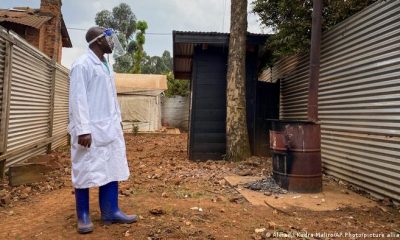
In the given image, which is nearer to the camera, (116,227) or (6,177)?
(116,227)

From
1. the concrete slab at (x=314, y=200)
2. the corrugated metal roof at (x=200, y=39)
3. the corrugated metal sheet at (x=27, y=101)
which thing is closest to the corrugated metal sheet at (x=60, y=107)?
the corrugated metal sheet at (x=27, y=101)

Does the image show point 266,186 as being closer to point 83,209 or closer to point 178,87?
point 83,209

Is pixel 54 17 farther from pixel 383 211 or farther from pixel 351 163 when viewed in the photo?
pixel 383 211


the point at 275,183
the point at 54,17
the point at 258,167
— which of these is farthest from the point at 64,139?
the point at 275,183

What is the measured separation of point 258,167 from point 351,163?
83.0 inches

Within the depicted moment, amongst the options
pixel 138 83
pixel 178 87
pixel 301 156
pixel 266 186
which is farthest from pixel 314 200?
pixel 178 87

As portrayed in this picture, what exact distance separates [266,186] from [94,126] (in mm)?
3086

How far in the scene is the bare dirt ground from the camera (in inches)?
134

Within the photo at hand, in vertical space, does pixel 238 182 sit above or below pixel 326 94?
below

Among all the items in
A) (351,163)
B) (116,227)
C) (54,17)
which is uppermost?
(54,17)

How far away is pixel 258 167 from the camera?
7430mm

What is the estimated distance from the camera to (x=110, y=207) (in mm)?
3590

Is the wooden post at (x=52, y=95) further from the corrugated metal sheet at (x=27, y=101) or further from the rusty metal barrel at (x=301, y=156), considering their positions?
the rusty metal barrel at (x=301, y=156)

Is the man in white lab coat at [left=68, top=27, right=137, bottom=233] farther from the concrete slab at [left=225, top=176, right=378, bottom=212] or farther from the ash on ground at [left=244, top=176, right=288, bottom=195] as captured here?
the ash on ground at [left=244, top=176, right=288, bottom=195]
